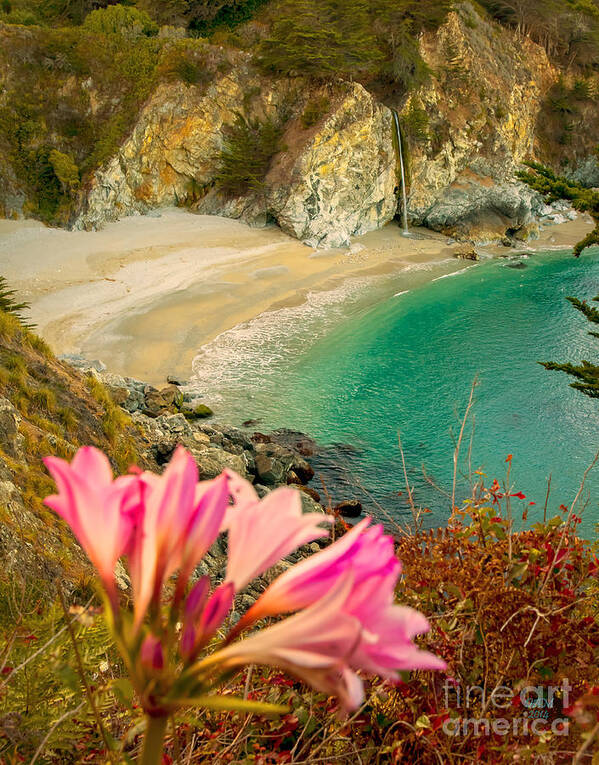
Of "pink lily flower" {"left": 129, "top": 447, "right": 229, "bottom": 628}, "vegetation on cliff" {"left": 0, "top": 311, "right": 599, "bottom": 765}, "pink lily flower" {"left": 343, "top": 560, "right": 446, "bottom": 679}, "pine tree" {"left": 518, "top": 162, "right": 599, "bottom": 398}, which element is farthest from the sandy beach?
"pink lily flower" {"left": 343, "top": 560, "right": 446, "bottom": 679}

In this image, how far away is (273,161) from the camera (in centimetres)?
3159

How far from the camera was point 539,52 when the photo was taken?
41.2 m

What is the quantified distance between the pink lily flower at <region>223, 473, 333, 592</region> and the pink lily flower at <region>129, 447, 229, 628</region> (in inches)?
1.4

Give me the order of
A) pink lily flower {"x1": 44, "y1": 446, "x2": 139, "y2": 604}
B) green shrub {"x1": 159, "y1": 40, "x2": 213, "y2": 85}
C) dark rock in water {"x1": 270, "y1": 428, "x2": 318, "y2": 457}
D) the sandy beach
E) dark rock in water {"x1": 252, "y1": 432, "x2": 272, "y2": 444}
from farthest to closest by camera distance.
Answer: green shrub {"x1": 159, "y1": 40, "x2": 213, "y2": 85}, the sandy beach, dark rock in water {"x1": 252, "y1": 432, "x2": 272, "y2": 444}, dark rock in water {"x1": 270, "y1": 428, "x2": 318, "y2": 457}, pink lily flower {"x1": 44, "y1": 446, "x2": 139, "y2": 604}

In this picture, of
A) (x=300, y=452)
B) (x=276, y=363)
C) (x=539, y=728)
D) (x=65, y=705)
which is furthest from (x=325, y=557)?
(x=276, y=363)

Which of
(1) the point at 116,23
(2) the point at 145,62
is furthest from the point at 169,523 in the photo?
(1) the point at 116,23

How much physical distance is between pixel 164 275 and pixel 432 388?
40.3 ft

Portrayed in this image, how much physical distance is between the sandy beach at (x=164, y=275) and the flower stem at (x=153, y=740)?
1789 cm

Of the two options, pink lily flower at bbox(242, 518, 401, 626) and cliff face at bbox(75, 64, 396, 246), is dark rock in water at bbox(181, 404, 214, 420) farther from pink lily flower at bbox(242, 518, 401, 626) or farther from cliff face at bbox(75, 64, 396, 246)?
pink lily flower at bbox(242, 518, 401, 626)

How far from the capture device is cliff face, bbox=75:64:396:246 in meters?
30.3

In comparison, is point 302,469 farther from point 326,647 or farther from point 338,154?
point 338,154

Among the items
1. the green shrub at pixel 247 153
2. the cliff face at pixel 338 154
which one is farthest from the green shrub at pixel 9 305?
the green shrub at pixel 247 153

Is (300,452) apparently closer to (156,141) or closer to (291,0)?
(156,141)

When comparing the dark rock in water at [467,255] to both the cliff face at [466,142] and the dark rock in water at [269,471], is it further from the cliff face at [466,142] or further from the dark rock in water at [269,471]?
the dark rock in water at [269,471]
